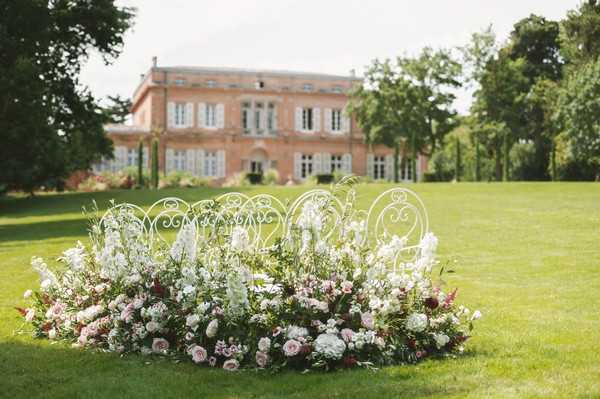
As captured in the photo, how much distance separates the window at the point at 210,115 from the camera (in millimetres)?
46500

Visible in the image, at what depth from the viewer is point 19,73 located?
19281 mm

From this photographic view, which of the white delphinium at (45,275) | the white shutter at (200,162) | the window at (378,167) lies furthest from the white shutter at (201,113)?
the white delphinium at (45,275)

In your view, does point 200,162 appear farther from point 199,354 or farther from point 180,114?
point 199,354

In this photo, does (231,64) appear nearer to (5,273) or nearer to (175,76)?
(175,76)

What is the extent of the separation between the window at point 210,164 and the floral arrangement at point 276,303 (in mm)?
39998

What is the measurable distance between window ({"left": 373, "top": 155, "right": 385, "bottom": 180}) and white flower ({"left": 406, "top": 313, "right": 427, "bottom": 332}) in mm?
43896

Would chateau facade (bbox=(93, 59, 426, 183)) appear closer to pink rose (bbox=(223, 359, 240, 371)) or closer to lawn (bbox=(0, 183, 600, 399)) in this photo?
lawn (bbox=(0, 183, 600, 399))

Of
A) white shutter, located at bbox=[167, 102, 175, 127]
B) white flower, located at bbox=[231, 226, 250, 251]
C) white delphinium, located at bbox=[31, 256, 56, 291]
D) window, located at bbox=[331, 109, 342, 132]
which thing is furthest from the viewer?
window, located at bbox=[331, 109, 342, 132]

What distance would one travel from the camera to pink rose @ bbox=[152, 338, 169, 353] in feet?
19.3

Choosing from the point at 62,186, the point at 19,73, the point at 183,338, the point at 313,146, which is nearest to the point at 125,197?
the point at 62,186

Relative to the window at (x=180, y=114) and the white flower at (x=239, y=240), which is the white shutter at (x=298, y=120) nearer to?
the window at (x=180, y=114)

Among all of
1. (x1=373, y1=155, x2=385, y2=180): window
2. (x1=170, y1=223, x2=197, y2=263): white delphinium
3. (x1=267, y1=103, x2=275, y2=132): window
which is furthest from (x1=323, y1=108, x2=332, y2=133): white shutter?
(x1=170, y1=223, x2=197, y2=263): white delphinium

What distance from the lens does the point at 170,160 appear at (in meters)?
45.6

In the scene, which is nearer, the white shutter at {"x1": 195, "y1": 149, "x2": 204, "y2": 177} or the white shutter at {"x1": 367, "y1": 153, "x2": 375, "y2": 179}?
the white shutter at {"x1": 195, "y1": 149, "x2": 204, "y2": 177}
